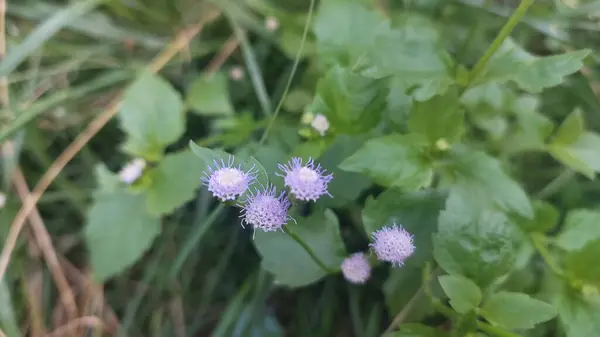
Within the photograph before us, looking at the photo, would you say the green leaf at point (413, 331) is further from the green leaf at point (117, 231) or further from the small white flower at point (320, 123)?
the green leaf at point (117, 231)

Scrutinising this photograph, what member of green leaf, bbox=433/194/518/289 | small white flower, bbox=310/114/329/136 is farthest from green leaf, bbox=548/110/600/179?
small white flower, bbox=310/114/329/136

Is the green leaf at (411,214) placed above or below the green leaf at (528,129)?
above

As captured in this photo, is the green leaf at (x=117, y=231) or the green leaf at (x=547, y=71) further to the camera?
the green leaf at (x=117, y=231)

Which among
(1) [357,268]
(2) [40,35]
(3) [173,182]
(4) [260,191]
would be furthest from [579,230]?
(2) [40,35]

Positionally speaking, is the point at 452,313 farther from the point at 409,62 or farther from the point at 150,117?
the point at 150,117

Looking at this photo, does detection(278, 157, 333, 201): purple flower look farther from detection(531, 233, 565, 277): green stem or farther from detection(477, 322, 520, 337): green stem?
detection(531, 233, 565, 277): green stem

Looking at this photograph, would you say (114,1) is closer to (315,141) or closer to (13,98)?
(13,98)

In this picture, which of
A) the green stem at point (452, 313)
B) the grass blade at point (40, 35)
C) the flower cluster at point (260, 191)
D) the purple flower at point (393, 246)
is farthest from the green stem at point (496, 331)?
the grass blade at point (40, 35)
